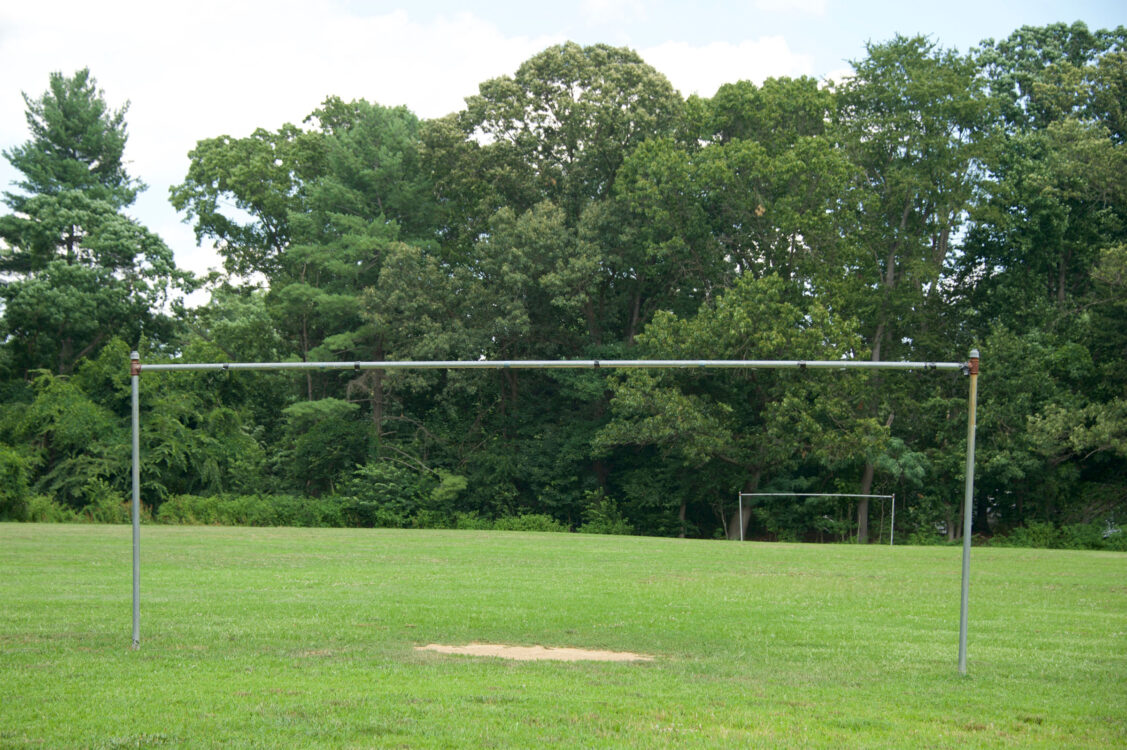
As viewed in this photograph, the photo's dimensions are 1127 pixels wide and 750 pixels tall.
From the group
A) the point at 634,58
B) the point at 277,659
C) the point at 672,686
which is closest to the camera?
the point at 672,686

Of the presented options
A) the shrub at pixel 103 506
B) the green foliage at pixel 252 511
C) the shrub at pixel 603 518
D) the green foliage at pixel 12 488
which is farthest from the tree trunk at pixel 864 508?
the green foliage at pixel 12 488

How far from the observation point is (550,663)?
11.1m

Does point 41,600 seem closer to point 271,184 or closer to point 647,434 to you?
point 647,434

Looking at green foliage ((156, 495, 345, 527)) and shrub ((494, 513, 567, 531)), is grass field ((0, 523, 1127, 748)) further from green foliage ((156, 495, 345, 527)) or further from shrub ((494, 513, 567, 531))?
shrub ((494, 513, 567, 531))

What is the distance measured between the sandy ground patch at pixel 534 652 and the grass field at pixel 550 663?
13.0 inches

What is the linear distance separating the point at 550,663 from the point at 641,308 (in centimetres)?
3470

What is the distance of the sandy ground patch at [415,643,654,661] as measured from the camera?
11.6m

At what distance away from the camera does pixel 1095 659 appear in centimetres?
1172

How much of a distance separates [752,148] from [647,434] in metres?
11.4

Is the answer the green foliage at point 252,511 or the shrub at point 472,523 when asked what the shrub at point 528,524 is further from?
the green foliage at point 252,511

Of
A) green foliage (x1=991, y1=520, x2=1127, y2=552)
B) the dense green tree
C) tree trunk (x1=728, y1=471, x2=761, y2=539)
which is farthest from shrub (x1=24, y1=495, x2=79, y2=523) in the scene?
green foliage (x1=991, y1=520, x2=1127, y2=552)


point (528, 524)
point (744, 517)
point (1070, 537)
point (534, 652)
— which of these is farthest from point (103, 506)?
point (1070, 537)

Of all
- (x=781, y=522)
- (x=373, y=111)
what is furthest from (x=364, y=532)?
(x=373, y=111)

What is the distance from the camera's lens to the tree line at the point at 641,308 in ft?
121
